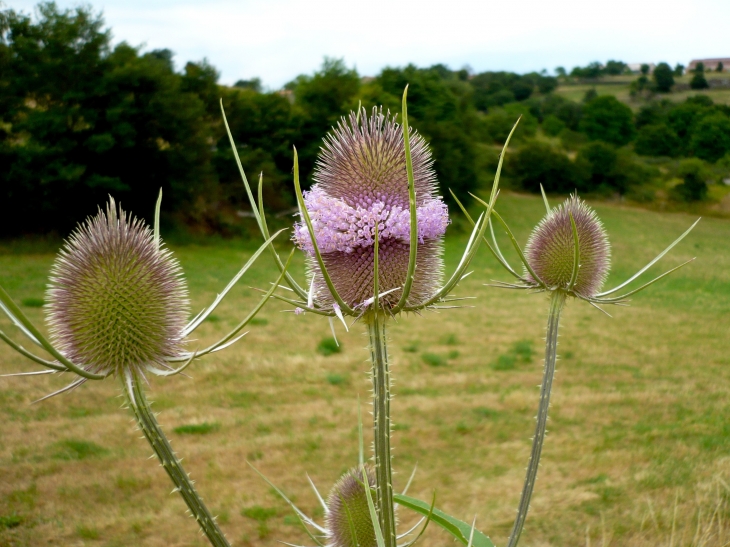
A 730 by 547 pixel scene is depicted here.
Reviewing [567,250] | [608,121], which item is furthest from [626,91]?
[567,250]

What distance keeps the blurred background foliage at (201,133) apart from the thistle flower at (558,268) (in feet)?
50.8

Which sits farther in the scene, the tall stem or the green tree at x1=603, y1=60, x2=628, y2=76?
the green tree at x1=603, y1=60, x2=628, y2=76

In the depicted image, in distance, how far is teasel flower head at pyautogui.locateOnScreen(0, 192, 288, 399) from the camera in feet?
4.91

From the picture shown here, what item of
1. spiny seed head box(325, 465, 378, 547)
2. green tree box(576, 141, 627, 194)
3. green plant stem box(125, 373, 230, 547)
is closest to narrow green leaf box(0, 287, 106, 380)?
green plant stem box(125, 373, 230, 547)

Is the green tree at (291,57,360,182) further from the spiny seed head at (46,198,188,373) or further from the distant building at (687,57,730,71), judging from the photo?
the spiny seed head at (46,198,188,373)

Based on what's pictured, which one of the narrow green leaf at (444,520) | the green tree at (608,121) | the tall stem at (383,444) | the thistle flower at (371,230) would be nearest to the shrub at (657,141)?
the green tree at (608,121)

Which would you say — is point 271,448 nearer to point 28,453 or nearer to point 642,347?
point 28,453

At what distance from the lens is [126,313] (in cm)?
155

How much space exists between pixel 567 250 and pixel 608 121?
133 ft

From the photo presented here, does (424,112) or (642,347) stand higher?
(424,112)

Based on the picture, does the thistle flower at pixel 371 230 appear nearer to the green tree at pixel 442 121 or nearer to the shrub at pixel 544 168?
the green tree at pixel 442 121

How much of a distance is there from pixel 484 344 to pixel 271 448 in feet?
18.8

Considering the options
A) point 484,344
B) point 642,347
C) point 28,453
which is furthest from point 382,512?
point 642,347

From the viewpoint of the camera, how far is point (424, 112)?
2678 cm
